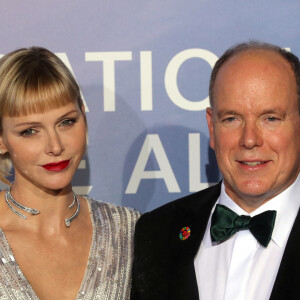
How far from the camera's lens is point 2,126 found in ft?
7.32

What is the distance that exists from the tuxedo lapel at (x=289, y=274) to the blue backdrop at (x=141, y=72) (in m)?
0.92

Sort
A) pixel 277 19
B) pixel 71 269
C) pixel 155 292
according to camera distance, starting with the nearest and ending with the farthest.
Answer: pixel 155 292
pixel 71 269
pixel 277 19

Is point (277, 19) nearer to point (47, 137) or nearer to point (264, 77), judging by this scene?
point (264, 77)

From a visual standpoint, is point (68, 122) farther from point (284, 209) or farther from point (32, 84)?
point (284, 209)

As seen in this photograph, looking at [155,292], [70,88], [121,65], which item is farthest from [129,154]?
[155,292]

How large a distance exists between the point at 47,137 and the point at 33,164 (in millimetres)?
105

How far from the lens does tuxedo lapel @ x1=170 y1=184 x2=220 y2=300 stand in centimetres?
204

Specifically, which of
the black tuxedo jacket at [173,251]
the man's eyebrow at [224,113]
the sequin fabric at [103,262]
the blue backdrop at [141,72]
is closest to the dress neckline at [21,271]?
the sequin fabric at [103,262]

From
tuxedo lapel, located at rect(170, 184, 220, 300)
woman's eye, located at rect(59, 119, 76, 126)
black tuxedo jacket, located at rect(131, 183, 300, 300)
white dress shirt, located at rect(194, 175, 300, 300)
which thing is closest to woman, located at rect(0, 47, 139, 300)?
woman's eye, located at rect(59, 119, 76, 126)

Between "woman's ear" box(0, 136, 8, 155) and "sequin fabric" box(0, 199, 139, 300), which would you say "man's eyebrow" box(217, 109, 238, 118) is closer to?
"sequin fabric" box(0, 199, 139, 300)

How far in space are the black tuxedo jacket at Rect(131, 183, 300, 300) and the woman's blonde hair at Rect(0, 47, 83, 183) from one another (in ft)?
1.68

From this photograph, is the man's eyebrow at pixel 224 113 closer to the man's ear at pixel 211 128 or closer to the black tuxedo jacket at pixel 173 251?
the man's ear at pixel 211 128

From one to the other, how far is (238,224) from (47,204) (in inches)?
27.3

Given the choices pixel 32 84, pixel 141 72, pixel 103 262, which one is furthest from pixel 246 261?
pixel 141 72
